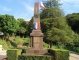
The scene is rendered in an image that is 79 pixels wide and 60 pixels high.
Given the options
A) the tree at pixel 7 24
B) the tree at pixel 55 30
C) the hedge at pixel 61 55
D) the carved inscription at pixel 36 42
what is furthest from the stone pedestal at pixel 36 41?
the tree at pixel 7 24

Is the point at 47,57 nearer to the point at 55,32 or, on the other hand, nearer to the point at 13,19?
the point at 55,32

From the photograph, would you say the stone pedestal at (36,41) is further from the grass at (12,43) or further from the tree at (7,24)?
the tree at (7,24)

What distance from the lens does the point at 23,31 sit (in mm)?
55906

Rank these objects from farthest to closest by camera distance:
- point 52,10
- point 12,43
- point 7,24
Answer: point 7,24 < point 12,43 < point 52,10

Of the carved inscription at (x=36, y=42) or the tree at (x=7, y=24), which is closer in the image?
the carved inscription at (x=36, y=42)

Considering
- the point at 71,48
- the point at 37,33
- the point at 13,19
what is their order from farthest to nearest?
the point at 13,19
the point at 71,48
the point at 37,33

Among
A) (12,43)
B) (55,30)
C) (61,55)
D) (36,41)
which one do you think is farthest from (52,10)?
(61,55)

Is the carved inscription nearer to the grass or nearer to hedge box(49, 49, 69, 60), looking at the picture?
hedge box(49, 49, 69, 60)

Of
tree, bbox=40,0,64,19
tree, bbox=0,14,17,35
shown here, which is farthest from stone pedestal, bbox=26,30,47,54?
tree, bbox=0,14,17,35

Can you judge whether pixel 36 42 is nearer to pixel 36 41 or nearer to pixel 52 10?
pixel 36 41

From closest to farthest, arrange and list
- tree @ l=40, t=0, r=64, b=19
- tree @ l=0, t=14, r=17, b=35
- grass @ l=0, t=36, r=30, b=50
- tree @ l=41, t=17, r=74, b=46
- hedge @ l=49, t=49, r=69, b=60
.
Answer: hedge @ l=49, t=49, r=69, b=60 < tree @ l=41, t=17, r=74, b=46 < tree @ l=40, t=0, r=64, b=19 < grass @ l=0, t=36, r=30, b=50 < tree @ l=0, t=14, r=17, b=35

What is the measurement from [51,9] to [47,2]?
2670 millimetres

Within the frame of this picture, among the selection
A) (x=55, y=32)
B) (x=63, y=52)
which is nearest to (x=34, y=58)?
(x=63, y=52)

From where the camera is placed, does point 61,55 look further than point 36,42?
No
